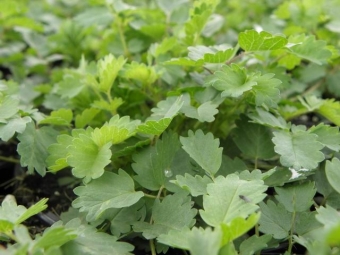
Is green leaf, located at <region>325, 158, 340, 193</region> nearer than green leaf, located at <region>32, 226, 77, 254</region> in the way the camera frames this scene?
No

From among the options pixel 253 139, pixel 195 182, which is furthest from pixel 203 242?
pixel 253 139

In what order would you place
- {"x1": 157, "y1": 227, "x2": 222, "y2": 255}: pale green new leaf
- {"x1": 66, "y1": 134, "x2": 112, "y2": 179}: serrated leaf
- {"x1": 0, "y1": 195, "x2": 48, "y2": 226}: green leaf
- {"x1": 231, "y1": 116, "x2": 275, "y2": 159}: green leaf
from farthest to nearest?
1. {"x1": 231, "y1": 116, "x2": 275, "y2": 159}: green leaf
2. {"x1": 66, "y1": 134, "x2": 112, "y2": 179}: serrated leaf
3. {"x1": 0, "y1": 195, "x2": 48, "y2": 226}: green leaf
4. {"x1": 157, "y1": 227, "x2": 222, "y2": 255}: pale green new leaf

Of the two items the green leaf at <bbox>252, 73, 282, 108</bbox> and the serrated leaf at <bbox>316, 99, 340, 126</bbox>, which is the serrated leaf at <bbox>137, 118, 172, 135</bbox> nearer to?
the green leaf at <bbox>252, 73, 282, 108</bbox>

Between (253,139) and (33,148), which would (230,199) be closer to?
(253,139)

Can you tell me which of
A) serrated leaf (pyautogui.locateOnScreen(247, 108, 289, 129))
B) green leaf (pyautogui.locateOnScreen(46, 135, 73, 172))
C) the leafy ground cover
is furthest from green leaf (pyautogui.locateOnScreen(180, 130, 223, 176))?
green leaf (pyautogui.locateOnScreen(46, 135, 73, 172))

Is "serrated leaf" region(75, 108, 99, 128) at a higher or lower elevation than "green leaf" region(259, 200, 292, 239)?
higher

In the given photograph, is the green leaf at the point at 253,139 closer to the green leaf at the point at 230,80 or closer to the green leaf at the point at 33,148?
the green leaf at the point at 230,80

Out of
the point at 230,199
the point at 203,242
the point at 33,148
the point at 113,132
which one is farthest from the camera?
the point at 33,148
